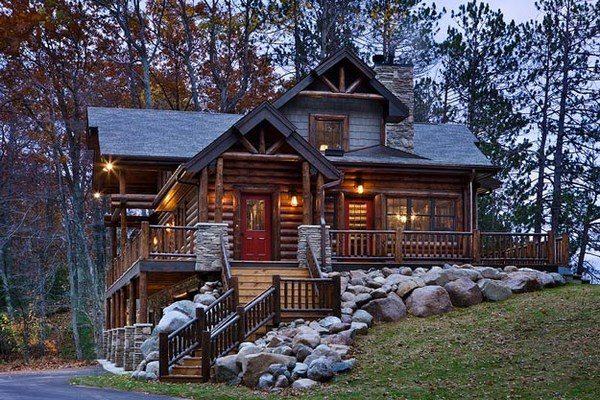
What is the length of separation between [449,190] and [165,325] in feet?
43.4

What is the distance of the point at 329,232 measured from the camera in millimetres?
28734

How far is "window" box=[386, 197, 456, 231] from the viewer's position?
108 ft

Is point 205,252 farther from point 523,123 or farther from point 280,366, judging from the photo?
point 523,123

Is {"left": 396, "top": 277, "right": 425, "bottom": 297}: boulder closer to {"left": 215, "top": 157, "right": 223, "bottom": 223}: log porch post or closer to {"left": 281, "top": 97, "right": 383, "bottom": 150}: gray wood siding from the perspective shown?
{"left": 215, "top": 157, "right": 223, "bottom": 223}: log porch post

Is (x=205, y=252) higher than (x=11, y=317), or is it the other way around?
(x=205, y=252)

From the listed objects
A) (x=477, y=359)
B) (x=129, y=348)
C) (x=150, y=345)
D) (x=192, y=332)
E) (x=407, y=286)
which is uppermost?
(x=407, y=286)

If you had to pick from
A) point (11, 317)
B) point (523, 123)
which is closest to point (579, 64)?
point (523, 123)

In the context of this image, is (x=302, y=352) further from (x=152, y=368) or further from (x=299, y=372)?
(x=152, y=368)

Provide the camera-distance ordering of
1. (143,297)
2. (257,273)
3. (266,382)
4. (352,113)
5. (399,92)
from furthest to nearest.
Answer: (399,92) < (352,113) < (143,297) < (257,273) < (266,382)

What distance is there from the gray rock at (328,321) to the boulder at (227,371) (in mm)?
3256

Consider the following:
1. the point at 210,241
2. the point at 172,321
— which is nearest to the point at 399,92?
the point at 210,241

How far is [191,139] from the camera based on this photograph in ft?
109

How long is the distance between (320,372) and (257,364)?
1.38 m

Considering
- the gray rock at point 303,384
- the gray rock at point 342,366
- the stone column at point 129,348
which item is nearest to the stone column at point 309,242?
the stone column at point 129,348
